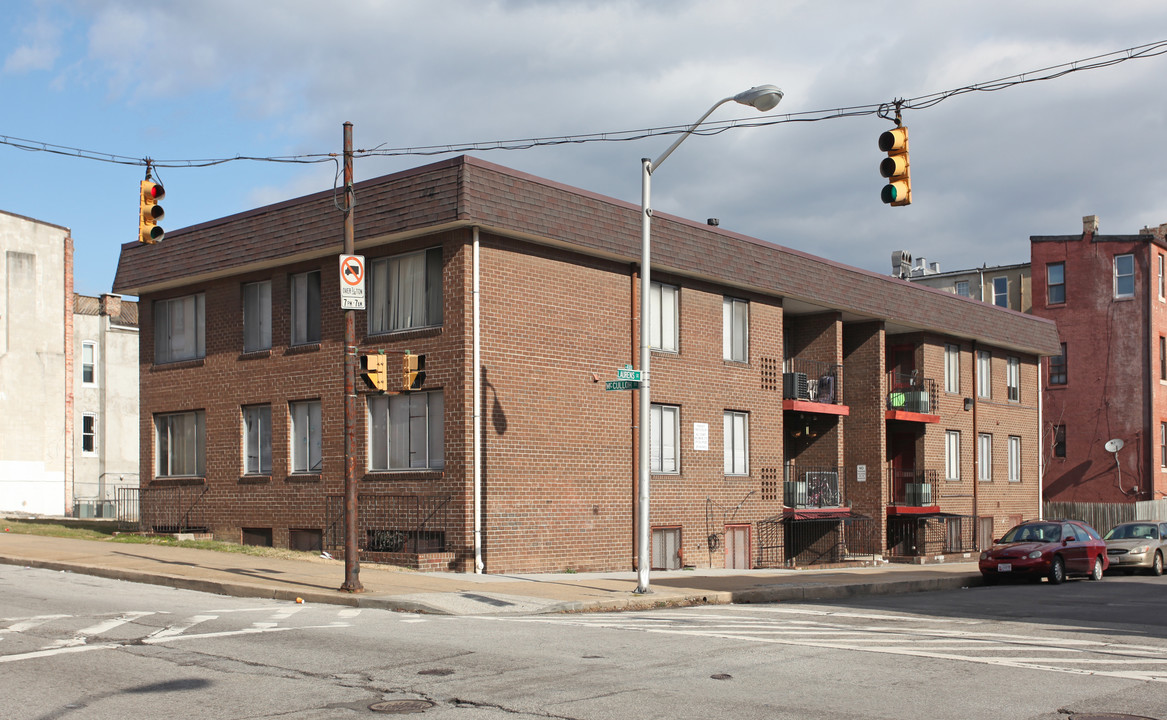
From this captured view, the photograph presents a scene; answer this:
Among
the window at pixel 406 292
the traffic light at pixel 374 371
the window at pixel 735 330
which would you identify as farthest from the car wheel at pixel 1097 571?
the traffic light at pixel 374 371

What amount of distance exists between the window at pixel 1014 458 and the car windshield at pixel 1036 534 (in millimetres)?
16942

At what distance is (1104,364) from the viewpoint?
48.6 meters

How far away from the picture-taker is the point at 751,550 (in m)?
29.4

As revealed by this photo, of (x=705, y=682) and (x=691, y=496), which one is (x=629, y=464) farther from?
(x=705, y=682)

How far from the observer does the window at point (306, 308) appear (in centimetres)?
2530

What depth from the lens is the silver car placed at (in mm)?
28938

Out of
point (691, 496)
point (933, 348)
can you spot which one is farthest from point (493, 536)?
point (933, 348)

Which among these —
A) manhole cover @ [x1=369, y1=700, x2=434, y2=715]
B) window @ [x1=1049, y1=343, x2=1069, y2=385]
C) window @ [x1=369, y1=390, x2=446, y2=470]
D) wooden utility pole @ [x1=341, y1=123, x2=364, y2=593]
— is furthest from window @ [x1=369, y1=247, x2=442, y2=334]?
window @ [x1=1049, y1=343, x2=1069, y2=385]

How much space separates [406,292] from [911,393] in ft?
62.9

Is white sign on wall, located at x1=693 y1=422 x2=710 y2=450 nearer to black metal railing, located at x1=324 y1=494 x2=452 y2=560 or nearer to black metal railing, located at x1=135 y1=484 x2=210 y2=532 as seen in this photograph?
black metal railing, located at x1=324 y1=494 x2=452 y2=560

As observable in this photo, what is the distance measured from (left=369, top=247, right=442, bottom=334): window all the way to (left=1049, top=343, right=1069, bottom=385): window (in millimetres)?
35869

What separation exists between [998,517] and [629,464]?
70.4 ft

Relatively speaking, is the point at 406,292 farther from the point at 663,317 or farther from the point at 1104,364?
the point at 1104,364

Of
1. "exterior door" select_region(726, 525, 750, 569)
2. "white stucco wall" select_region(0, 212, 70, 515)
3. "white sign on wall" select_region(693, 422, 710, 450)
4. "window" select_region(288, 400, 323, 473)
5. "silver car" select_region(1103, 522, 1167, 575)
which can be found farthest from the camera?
"white stucco wall" select_region(0, 212, 70, 515)
